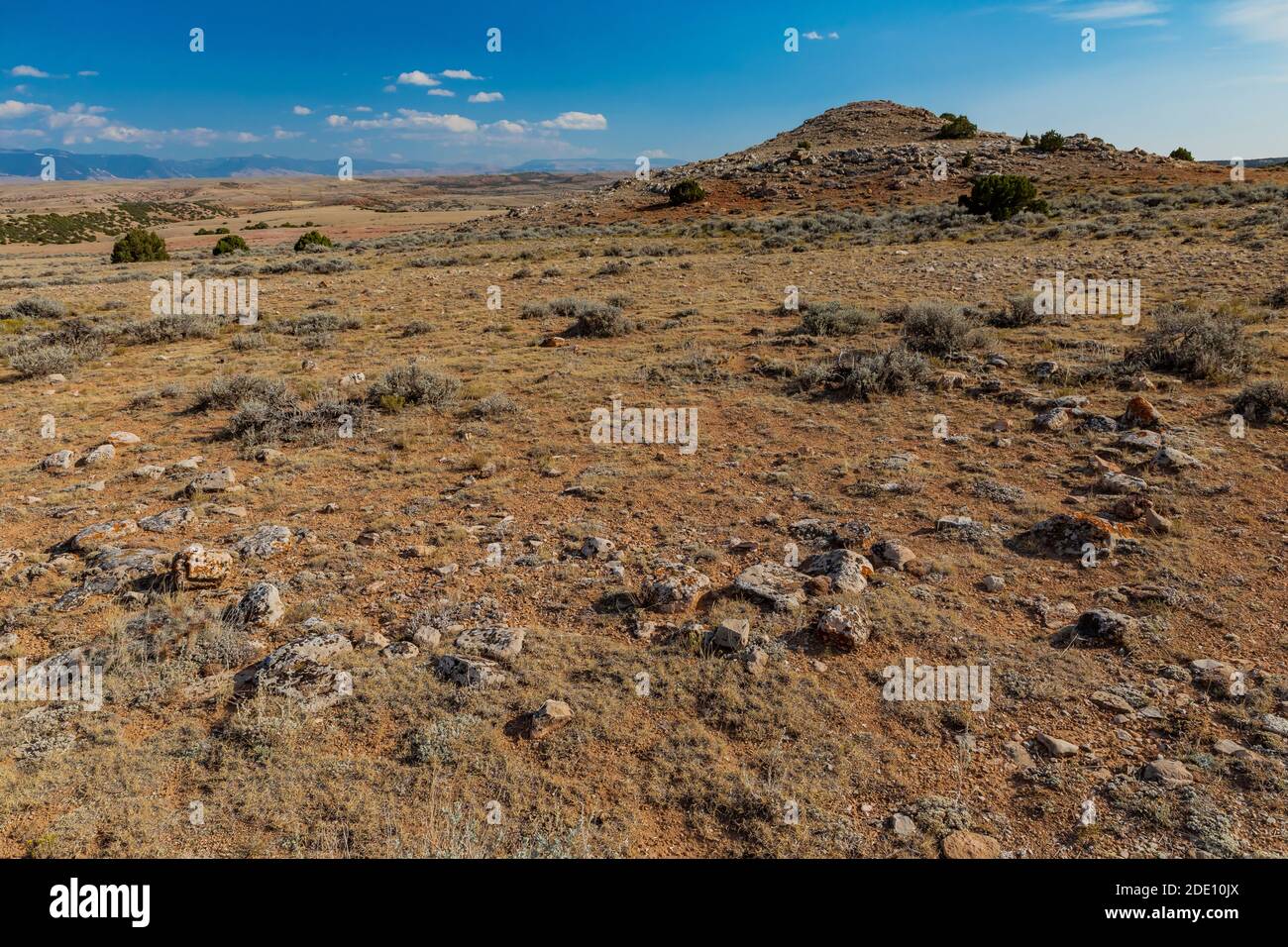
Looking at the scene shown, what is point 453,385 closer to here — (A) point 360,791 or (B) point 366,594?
(B) point 366,594

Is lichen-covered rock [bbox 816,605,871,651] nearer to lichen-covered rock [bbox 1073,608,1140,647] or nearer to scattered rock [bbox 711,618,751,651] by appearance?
scattered rock [bbox 711,618,751,651]

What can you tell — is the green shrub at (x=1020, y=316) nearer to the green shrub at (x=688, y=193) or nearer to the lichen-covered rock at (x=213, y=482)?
the lichen-covered rock at (x=213, y=482)

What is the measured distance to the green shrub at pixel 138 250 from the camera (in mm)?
34312

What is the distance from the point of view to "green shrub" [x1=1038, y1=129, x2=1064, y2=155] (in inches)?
1784

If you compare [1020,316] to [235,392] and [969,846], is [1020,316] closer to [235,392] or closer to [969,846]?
[969,846]

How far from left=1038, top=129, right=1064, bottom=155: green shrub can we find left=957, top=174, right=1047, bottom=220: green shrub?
20.5m

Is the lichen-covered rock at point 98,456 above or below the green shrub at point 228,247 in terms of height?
below

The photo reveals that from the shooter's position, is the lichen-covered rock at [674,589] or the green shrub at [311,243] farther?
the green shrub at [311,243]

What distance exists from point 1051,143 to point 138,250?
5817 centimetres

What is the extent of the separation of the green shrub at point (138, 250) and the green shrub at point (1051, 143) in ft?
186

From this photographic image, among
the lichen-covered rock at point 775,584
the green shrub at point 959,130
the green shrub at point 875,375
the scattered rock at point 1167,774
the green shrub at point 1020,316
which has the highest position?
the green shrub at point 959,130

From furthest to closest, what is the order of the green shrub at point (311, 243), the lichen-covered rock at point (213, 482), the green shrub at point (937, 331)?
the green shrub at point (311, 243) → the green shrub at point (937, 331) → the lichen-covered rock at point (213, 482)

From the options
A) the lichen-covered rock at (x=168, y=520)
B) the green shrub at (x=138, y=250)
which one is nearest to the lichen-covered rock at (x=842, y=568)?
the lichen-covered rock at (x=168, y=520)

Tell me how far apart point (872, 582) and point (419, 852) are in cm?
378
